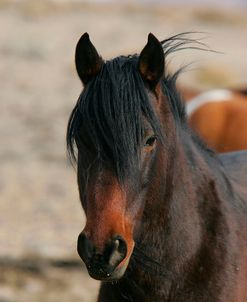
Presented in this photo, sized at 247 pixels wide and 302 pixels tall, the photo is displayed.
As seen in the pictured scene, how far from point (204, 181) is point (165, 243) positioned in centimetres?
34

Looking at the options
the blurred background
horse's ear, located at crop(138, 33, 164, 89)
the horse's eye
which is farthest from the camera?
the blurred background

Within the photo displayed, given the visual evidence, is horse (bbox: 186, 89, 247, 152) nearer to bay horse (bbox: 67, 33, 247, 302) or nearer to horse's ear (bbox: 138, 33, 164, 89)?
bay horse (bbox: 67, 33, 247, 302)

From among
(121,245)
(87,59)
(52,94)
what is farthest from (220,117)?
(52,94)

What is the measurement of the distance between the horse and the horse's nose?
4343mm

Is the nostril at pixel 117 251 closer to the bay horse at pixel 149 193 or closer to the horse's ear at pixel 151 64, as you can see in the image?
the bay horse at pixel 149 193

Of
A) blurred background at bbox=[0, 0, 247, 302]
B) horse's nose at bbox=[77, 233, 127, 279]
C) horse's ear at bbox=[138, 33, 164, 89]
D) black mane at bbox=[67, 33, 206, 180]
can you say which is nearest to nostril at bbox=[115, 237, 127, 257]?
horse's nose at bbox=[77, 233, 127, 279]

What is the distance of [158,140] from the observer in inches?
123

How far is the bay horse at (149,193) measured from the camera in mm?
2914

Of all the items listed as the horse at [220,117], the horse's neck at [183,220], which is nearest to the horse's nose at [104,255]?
the horse's neck at [183,220]

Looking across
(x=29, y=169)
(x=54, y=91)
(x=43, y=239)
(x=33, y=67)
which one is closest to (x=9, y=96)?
(x=54, y=91)

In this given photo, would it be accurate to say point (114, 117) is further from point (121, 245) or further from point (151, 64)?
point (121, 245)

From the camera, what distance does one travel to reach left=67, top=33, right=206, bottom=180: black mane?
297 centimetres

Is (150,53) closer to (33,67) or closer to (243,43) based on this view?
(33,67)

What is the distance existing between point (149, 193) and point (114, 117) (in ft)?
1.05
